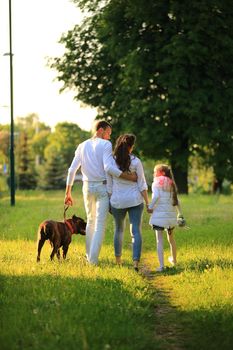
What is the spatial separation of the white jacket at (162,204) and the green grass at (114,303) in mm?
709

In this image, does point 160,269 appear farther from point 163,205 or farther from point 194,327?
point 194,327

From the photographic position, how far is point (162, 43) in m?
38.5

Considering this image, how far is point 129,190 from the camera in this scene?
11898mm

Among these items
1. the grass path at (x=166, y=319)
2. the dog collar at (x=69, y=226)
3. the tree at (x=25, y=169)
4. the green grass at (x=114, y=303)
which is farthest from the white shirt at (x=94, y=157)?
the tree at (x=25, y=169)

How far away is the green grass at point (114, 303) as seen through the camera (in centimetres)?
700

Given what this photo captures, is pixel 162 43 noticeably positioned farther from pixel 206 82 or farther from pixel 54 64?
pixel 54 64

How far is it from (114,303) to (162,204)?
4.15 m

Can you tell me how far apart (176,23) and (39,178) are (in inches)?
2061

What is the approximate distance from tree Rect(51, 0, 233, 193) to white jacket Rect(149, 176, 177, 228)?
2457 cm

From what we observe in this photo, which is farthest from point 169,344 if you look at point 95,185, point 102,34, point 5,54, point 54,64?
point 54,64

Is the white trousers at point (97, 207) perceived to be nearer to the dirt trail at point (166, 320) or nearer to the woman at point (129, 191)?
the woman at point (129, 191)

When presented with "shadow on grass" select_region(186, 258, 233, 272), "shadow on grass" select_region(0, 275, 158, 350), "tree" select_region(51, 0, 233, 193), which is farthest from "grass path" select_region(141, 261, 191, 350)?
"tree" select_region(51, 0, 233, 193)

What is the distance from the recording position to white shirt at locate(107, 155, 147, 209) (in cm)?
1187

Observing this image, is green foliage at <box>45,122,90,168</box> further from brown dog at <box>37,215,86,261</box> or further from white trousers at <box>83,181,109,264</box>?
white trousers at <box>83,181,109,264</box>
